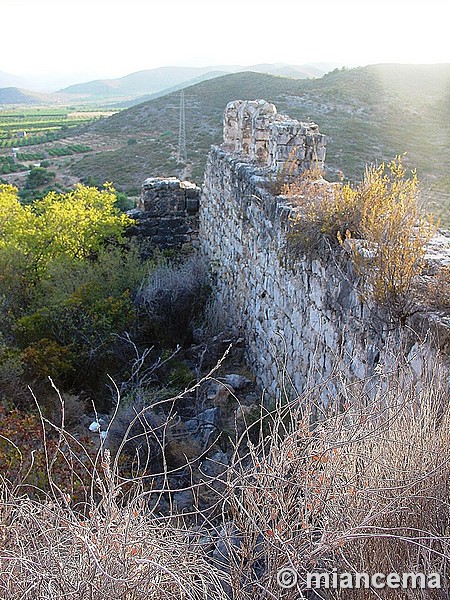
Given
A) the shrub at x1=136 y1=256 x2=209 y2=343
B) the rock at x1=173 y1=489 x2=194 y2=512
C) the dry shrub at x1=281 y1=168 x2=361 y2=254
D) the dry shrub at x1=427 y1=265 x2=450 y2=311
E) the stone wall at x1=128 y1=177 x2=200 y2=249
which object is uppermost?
the dry shrub at x1=281 y1=168 x2=361 y2=254

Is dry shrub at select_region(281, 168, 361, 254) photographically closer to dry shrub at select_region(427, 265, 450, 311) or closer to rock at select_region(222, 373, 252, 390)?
dry shrub at select_region(427, 265, 450, 311)

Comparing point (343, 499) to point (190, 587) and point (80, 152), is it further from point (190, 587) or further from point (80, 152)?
point (80, 152)

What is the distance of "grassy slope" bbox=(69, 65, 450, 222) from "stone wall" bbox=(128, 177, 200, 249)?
470cm

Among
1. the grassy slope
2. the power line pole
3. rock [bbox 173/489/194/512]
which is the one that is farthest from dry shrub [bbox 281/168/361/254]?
the power line pole

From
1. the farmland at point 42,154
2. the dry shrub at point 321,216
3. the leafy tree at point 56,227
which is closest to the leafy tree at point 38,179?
the farmland at point 42,154

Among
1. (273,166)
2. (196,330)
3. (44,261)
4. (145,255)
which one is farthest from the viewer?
(145,255)

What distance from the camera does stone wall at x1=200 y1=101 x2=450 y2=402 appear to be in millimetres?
3416

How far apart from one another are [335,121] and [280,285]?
23717mm

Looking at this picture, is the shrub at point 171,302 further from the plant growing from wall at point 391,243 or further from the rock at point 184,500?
the plant growing from wall at point 391,243

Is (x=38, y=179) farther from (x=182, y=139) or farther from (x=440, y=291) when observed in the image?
(x=440, y=291)

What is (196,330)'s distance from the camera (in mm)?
7301

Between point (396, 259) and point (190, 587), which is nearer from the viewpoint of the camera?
point (190, 587)

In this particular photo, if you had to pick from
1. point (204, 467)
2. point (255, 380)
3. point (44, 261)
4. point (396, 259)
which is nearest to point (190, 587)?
point (396, 259)

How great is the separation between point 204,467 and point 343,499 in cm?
242
